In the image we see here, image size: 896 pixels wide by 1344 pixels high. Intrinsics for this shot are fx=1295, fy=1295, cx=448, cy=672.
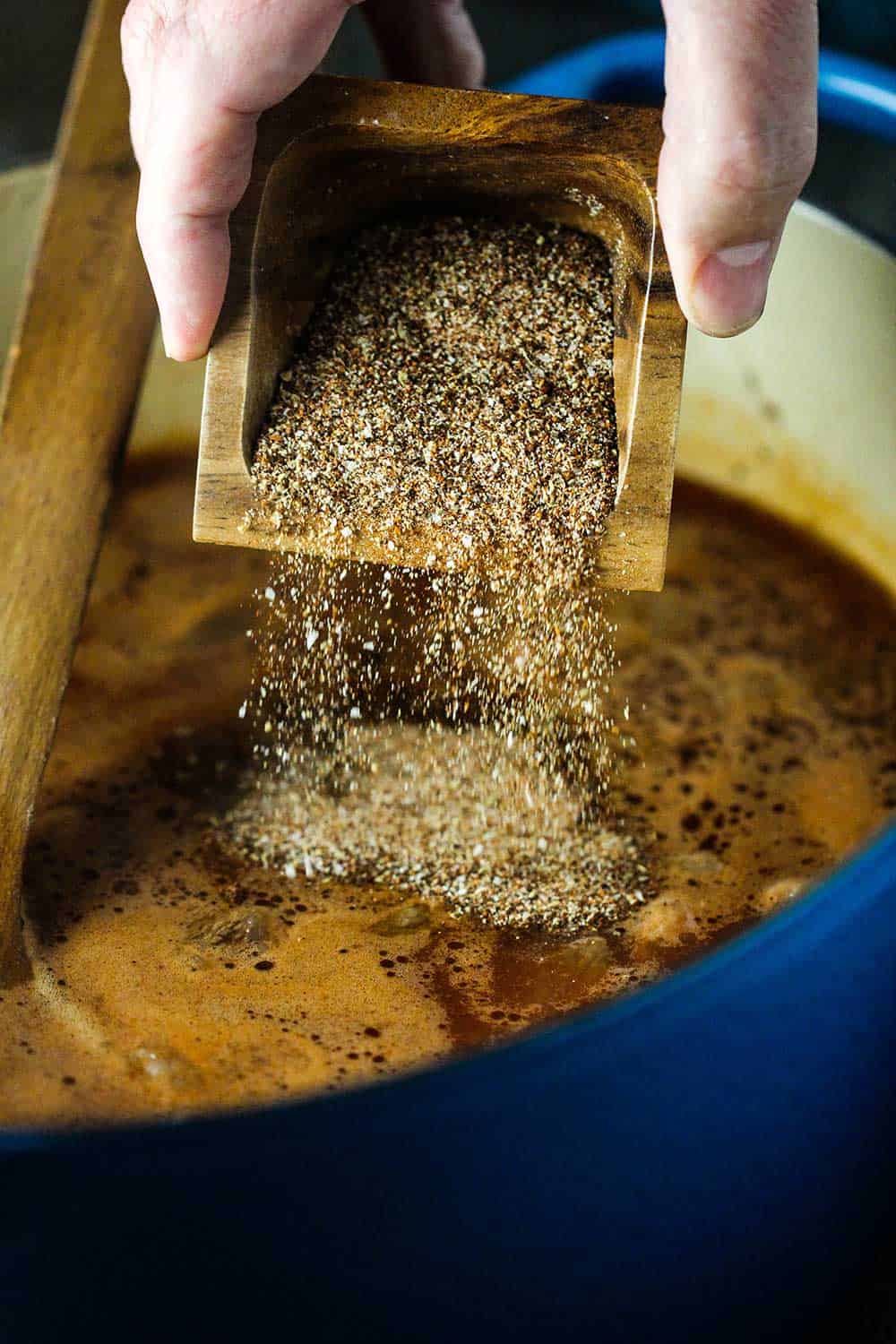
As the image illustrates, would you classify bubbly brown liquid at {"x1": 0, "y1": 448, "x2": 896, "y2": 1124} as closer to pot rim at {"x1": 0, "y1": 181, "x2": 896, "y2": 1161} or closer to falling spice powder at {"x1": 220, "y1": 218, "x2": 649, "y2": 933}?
falling spice powder at {"x1": 220, "y1": 218, "x2": 649, "y2": 933}

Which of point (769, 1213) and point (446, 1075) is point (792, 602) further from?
point (446, 1075)

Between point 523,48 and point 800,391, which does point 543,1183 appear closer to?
point 800,391

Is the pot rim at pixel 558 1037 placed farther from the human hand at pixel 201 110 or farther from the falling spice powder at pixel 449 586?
the human hand at pixel 201 110

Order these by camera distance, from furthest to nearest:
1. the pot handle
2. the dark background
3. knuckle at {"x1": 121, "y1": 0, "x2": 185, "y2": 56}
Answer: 1. the dark background
2. the pot handle
3. knuckle at {"x1": 121, "y1": 0, "x2": 185, "y2": 56}

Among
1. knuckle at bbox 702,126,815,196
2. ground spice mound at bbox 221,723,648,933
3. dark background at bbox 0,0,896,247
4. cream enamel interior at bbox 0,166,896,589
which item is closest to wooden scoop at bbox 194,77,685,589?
knuckle at bbox 702,126,815,196

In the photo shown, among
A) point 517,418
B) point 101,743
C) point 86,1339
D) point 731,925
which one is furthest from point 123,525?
point 86,1339

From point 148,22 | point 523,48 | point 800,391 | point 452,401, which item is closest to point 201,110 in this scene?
point 148,22
